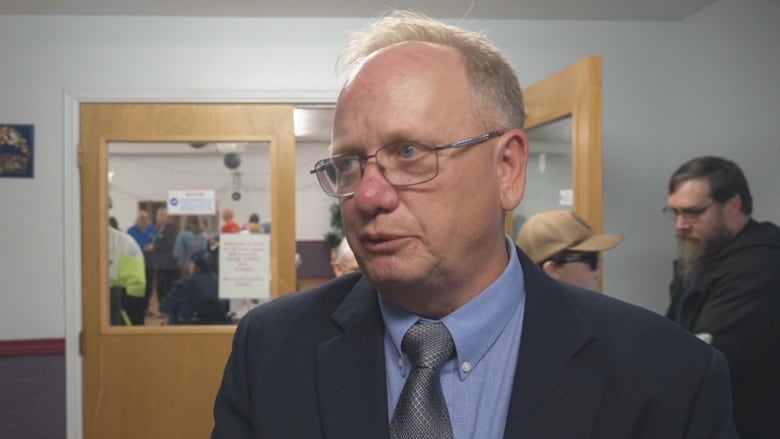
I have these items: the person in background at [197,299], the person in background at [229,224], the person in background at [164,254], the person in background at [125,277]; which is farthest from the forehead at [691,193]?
the person in background at [125,277]

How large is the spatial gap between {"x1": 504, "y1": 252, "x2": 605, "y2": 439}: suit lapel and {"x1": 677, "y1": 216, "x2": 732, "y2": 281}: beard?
160 centimetres

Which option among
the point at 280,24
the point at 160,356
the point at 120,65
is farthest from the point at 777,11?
the point at 160,356

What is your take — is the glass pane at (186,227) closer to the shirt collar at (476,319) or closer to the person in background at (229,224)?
the person in background at (229,224)

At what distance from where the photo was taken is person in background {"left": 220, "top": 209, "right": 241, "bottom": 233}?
3.15 meters

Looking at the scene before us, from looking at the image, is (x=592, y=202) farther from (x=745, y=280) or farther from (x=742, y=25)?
(x=742, y=25)

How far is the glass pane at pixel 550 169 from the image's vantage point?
2.54m

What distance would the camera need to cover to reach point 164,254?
10.3ft

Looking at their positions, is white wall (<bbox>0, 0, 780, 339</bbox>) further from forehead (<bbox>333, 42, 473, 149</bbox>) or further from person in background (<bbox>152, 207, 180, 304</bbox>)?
forehead (<bbox>333, 42, 473, 149</bbox>)

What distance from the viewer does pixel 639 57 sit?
3291mm

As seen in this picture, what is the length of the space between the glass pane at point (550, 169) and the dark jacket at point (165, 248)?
5.58 ft

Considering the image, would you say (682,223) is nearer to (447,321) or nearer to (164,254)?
(447,321)

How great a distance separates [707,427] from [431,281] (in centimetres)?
38

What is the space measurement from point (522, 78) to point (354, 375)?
2639mm

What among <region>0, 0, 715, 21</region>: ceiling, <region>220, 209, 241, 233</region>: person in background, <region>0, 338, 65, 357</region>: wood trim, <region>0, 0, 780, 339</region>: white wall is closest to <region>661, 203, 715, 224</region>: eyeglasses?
<region>0, 0, 780, 339</region>: white wall
